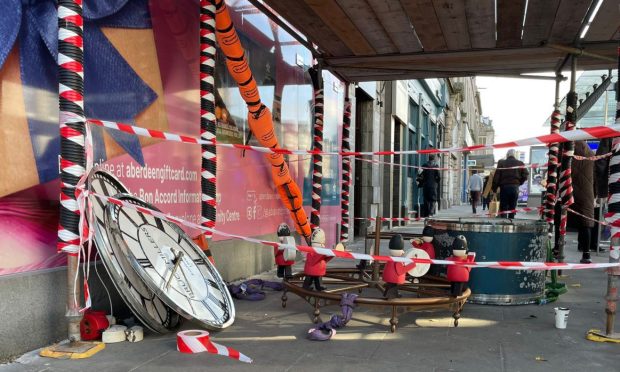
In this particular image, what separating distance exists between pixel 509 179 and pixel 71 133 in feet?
32.1

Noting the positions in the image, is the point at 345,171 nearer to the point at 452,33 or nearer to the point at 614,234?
the point at 452,33

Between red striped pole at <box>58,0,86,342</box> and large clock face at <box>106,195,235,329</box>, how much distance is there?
1.09ft

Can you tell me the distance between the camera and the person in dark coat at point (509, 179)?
1097cm

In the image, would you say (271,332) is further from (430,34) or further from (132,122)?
(430,34)

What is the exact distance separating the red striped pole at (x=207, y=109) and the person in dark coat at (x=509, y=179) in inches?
294

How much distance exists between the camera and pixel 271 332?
426 centimetres

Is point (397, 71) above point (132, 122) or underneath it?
above

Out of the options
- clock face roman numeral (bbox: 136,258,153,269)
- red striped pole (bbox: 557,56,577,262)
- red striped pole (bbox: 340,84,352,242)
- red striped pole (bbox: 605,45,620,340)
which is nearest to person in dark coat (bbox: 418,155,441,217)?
red striped pole (bbox: 340,84,352,242)

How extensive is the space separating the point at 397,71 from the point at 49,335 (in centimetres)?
649

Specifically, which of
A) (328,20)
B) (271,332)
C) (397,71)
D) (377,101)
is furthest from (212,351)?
(377,101)

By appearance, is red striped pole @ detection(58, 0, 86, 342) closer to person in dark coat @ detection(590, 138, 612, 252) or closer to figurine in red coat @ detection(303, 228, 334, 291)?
figurine in red coat @ detection(303, 228, 334, 291)

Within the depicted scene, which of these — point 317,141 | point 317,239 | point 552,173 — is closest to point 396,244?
point 317,239

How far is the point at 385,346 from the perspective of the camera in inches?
154

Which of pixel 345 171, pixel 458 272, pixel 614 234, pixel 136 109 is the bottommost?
pixel 458 272
